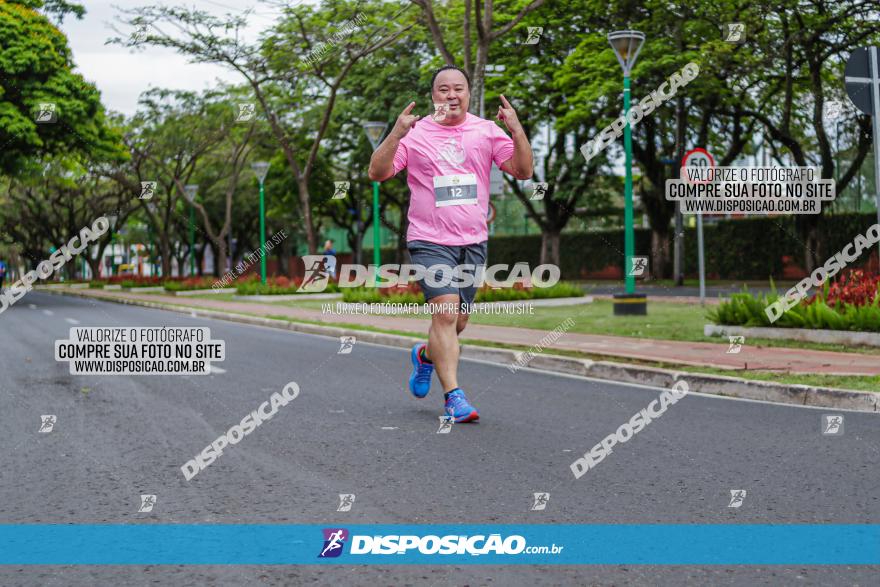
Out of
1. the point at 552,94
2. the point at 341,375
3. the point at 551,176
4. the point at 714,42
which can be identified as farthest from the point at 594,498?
the point at 551,176

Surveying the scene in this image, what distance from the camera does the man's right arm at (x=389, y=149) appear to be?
5137mm

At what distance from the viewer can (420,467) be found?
187 inches

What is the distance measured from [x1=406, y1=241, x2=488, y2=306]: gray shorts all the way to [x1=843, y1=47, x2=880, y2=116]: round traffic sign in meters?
5.18

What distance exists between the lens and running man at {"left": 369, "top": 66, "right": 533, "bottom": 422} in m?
5.49

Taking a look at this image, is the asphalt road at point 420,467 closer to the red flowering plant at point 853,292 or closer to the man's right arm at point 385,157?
the man's right arm at point 385,157

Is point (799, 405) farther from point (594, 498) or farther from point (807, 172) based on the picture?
point (807, 172)

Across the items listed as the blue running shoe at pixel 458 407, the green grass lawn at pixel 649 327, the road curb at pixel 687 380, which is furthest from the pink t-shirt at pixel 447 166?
the green grass lawn at pixel 649 327

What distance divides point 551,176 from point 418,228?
29.3 metres

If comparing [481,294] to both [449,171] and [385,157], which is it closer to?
[449,171]

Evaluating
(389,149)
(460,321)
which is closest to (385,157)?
(389,149)

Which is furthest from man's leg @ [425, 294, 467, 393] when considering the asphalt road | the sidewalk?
the sidewalk

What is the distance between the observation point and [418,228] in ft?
18.5

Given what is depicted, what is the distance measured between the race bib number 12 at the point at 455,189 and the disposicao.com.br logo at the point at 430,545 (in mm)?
2454

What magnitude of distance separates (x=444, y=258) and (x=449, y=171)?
0.52 meters
